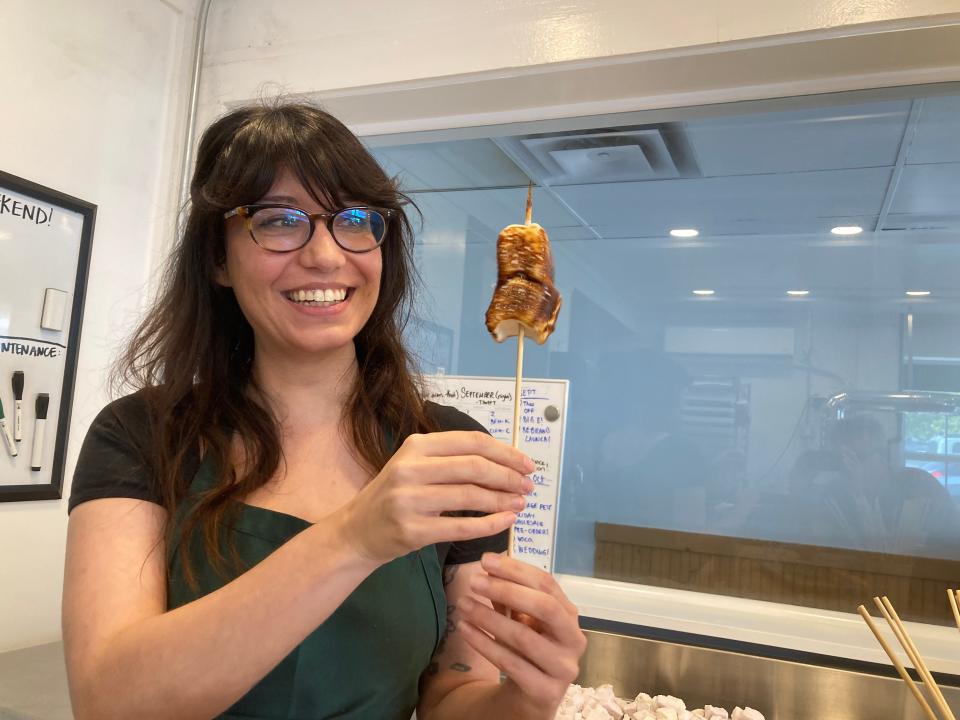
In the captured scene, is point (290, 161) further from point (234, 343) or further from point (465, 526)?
point (465, 526)

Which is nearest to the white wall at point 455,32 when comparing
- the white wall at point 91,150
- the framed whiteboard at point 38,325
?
the white wall at point 91,150

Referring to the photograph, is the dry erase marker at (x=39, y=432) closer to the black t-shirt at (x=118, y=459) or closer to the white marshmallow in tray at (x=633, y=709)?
the black t-shirt at (x=118, y=459)

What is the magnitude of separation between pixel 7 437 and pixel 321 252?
45.4 inches

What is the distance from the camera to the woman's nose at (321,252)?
0.89 metres

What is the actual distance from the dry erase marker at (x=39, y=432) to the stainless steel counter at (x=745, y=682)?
1.31 metres

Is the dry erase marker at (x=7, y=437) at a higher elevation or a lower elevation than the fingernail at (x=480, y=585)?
higher

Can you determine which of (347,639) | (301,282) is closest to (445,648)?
(347,639)

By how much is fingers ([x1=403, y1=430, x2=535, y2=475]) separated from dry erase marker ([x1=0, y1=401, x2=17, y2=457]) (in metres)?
1.33

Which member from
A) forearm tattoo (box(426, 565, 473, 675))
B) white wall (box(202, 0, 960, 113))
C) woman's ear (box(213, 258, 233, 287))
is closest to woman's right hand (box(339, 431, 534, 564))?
forearm tattoo (box(426, 565, 473, 675))

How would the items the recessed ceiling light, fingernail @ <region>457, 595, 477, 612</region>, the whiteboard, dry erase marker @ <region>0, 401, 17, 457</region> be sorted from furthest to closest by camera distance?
the whiteboard
the recessed ceiling light
dry erase marker @ <region>0, 401, 17, 457</region>
fingernail @ <region>457, 595, 477, 612</region>

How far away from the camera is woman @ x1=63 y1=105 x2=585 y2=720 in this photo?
2.22 ft

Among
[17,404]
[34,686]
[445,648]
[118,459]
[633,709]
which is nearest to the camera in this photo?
[118,459]

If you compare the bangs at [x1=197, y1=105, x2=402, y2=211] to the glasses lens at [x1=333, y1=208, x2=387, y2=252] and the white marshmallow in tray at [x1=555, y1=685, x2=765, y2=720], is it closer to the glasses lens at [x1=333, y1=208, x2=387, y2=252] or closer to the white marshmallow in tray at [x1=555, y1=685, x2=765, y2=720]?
the glasses lens at [x1=333, y1=208, x2=387, y2=252]

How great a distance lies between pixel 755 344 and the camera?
1.76m
